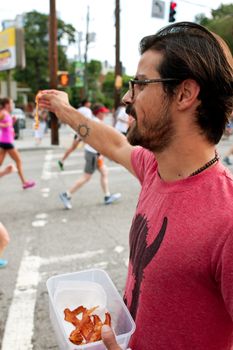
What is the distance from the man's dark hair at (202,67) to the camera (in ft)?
4.25

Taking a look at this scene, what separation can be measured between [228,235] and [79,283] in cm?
70

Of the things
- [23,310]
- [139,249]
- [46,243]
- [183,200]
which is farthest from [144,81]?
[46,243]

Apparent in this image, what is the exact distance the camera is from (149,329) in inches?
53.3

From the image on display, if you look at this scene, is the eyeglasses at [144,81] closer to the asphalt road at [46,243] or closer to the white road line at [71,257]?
the asphalt road at [46,243]

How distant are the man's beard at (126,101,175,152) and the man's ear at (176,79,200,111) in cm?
5

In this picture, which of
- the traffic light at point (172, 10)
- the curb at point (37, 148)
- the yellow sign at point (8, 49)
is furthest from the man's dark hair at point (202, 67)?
the yellow sign at point (8, 49)

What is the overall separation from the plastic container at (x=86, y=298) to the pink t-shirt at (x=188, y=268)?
0.08m

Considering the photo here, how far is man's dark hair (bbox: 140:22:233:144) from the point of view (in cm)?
129

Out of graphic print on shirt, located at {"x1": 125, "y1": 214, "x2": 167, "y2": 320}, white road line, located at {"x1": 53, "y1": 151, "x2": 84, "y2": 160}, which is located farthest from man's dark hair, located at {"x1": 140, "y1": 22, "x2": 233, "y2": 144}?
white road line, located at {"x1": 53, "y1": 151, "x2": 84, "y2": 160}

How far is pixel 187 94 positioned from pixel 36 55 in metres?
55.3

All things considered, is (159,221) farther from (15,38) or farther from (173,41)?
(15,38)

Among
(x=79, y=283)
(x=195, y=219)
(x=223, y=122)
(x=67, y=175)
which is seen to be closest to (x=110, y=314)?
(x=79, y=283)

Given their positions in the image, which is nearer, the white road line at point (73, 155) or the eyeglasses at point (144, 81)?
the eyeglasses at point (144, 81)

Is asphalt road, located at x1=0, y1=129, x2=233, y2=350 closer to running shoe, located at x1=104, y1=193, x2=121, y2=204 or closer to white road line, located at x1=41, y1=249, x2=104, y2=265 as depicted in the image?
white road line, located at x1=41, y1=249, x2=104, y2=265
